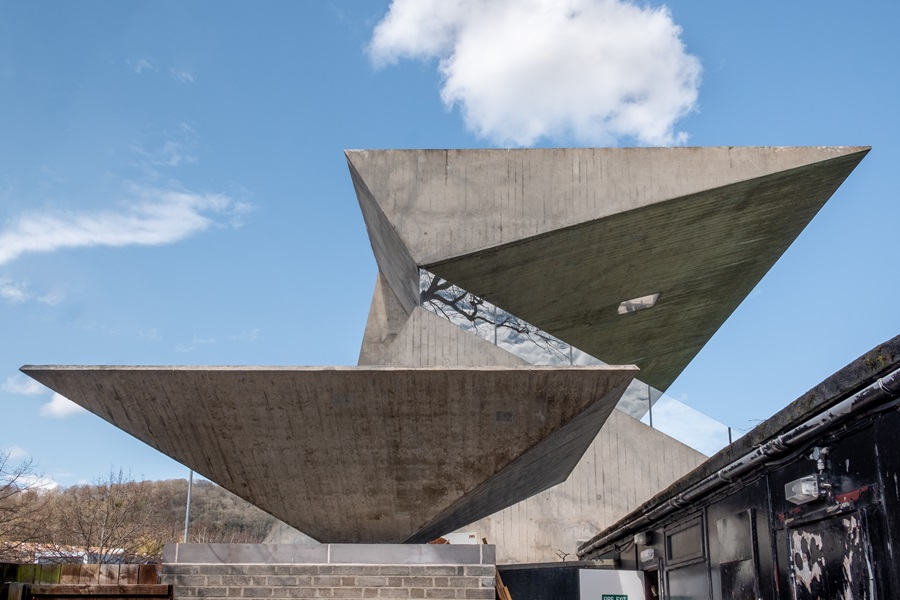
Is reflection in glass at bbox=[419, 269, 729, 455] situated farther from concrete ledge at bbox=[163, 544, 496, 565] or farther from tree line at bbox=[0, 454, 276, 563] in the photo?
tree line at bbox=[0, 454, 276, 563]

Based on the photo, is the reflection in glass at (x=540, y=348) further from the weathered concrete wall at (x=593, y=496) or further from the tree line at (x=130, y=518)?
the tree line at (x=130, y=518)

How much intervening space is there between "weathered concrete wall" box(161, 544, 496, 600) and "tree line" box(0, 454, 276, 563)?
21.9 meters

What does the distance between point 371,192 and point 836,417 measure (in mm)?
11990

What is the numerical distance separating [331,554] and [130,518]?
3909 centimetres

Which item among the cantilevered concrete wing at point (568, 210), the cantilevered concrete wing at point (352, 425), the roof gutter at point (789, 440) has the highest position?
the cantilevered concrete wing at point (568, 210)

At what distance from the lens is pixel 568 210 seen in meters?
15.7

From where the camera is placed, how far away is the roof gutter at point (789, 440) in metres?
4.03

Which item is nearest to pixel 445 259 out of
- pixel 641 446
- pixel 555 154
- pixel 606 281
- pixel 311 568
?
pixel 555 154

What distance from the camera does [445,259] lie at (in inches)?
598

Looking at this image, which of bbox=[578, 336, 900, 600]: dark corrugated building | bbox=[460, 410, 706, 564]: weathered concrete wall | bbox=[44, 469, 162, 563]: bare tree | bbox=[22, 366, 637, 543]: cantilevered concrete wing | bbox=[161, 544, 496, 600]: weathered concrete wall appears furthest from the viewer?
bbox=[44, 469, 162, 563]: bare tree

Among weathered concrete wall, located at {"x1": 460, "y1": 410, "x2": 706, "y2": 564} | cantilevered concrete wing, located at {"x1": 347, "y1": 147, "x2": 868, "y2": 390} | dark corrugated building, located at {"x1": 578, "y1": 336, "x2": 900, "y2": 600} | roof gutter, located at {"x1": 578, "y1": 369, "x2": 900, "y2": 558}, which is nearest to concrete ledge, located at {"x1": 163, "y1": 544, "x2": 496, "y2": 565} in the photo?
roof gutter, located at {"x1": 578, "y1": 369, "x2": 900, "y2": 558}

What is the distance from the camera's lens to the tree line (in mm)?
35000

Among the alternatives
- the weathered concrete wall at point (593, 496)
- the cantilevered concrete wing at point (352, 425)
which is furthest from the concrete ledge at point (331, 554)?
the weathered concrete wall at point (593, 496)

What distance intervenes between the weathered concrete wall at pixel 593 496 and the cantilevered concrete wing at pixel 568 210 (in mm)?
3008
